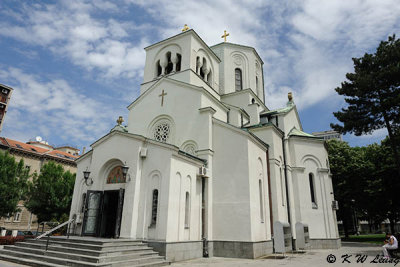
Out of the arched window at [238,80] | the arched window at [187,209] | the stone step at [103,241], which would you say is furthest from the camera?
the arched window at [238,80]

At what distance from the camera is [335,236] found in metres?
17.7

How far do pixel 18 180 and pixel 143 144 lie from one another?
17.9 metres

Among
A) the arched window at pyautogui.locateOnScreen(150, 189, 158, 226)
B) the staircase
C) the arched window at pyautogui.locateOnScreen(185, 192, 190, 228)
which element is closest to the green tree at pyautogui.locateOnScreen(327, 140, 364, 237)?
the arched window at pyautogui.locateOnScreen(185, 192, 190, 228)

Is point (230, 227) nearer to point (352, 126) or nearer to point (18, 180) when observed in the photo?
point (352, 126)

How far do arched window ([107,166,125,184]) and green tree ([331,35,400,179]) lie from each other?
1529 centimetres

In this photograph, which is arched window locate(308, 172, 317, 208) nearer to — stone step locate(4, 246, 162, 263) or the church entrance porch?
stone step locate(4, 246, 162, 263)

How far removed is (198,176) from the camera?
45.3 feet

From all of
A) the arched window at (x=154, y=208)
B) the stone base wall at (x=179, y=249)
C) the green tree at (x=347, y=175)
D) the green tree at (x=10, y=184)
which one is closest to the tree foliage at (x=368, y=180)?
the green tree at (x=347, y=175)

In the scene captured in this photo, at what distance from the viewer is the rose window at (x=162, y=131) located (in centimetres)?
1648

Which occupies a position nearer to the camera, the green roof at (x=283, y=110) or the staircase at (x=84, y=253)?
the staircase at (x=84, y=253)

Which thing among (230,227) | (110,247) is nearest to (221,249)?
(230,227)

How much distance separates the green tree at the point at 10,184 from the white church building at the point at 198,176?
11.6 meters

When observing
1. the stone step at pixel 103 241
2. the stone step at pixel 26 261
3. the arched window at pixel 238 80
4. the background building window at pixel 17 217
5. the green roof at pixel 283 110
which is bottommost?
the stone step at pixel 26 261

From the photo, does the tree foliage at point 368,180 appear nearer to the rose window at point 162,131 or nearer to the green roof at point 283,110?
the green roof at point 283,110
